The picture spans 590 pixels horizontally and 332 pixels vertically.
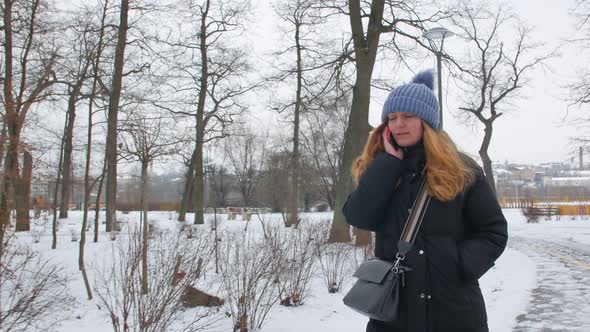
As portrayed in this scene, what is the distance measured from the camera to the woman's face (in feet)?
7.95

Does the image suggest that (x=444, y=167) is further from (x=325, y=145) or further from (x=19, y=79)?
(x=325, y=145)

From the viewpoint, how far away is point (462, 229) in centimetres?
232

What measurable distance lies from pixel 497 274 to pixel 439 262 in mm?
8661

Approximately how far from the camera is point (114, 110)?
1344 cm

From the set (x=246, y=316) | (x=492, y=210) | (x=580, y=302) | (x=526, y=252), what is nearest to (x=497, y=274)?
(x=580, y=302)

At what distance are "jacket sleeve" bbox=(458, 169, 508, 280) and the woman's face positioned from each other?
331 millimetres

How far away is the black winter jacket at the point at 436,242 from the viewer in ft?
7.26

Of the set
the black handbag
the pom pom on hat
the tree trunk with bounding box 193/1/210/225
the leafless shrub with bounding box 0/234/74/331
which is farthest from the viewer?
the tree trunk with bounding box 193/1/210/225

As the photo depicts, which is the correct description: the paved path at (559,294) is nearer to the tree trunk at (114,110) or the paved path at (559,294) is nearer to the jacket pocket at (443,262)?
the jacket pocket at (443,262)

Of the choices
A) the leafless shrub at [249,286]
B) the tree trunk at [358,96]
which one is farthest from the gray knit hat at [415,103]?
the tree trunk at [358,96]

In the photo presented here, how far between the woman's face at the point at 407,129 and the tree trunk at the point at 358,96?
11.5m

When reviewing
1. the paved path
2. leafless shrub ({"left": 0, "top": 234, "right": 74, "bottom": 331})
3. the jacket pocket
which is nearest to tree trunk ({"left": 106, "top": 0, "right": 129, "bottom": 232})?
leafless shrub ({"left": 0, "top": 234, "right": 74, "bottom": 331})

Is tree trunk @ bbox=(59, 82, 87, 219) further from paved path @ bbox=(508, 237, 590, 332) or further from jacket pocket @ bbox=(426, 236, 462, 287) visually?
jacket pocket @ bbox=(426, 236, 462, 287)

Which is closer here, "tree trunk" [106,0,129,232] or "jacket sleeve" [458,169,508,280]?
"jacket sleeve" [458,169,508,280]
